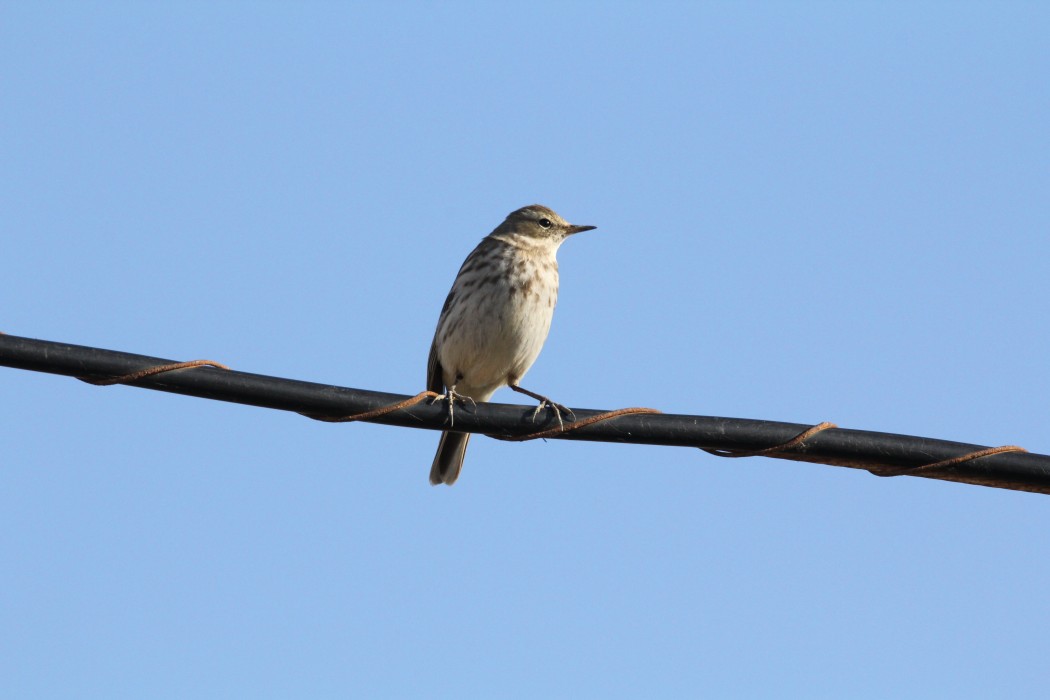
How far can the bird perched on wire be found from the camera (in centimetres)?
980

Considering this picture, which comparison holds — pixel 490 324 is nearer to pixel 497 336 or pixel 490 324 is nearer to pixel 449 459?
pixel 497 336

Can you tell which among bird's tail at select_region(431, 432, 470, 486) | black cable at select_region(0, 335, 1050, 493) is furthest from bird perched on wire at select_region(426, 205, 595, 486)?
black cable at select_region(0, 335, 1050, 493)

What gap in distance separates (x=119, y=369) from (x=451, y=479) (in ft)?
16.8

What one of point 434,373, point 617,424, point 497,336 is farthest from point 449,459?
point 617,424

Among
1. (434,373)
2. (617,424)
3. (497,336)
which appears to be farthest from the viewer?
(434,373)

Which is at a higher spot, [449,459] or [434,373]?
[434,373]

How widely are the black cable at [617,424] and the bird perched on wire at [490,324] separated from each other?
384cm

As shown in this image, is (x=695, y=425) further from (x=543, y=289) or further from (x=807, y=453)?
(x=543, y=289)

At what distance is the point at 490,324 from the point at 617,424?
13.4 ft

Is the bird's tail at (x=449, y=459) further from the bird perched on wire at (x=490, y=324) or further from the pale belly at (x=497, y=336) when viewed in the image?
the pale belly at (x=497, y=336)

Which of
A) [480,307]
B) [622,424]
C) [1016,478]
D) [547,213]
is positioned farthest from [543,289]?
[1016,478]

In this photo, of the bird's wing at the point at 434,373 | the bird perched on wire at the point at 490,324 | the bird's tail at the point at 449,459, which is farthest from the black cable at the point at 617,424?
the bird's wing at the point at 434,373

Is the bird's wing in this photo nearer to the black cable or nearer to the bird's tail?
the bird's tail

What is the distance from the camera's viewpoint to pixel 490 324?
9.76m
